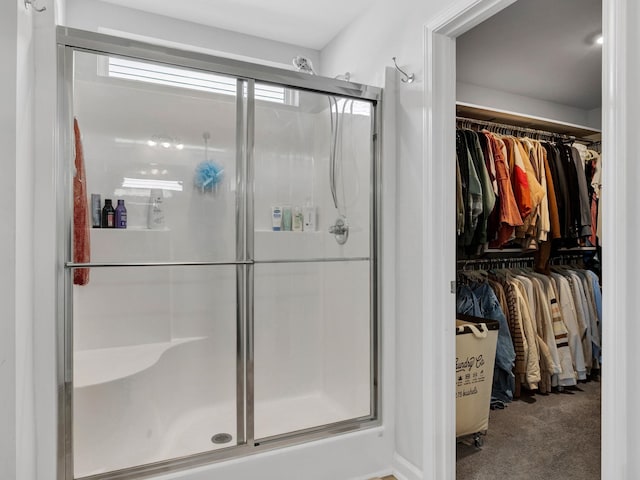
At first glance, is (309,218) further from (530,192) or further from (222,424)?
(530,192)

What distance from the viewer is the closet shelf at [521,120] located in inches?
116

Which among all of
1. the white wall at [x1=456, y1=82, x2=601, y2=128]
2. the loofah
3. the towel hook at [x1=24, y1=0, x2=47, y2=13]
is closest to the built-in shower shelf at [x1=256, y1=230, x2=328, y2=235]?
the loofah

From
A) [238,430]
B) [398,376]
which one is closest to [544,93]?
[398,376]

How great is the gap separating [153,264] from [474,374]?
67.6 inches

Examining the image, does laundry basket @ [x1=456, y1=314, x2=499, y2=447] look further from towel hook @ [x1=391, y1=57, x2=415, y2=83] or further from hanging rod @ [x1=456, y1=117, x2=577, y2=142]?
hanging rod @ [x1=456, y1=117, x2=577, y2=142]

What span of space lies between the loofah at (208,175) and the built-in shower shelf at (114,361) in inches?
32.3

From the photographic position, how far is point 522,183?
9.48 ft

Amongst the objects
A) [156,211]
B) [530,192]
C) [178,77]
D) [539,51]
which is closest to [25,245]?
[156,211]

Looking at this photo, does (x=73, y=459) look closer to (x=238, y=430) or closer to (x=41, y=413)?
(x=41, y=413)

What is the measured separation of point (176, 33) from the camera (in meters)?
2.74

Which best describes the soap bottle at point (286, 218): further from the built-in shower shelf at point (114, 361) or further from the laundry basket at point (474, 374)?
the laundry basket at point (474, 374)

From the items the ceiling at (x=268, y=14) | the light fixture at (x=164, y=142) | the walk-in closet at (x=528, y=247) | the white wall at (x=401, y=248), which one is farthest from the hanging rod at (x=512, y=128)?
the light fixture at (x=164, y=142)

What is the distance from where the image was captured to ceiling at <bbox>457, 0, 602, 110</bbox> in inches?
95.2

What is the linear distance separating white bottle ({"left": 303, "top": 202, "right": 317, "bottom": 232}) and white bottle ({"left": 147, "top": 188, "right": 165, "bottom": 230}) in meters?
0.69
